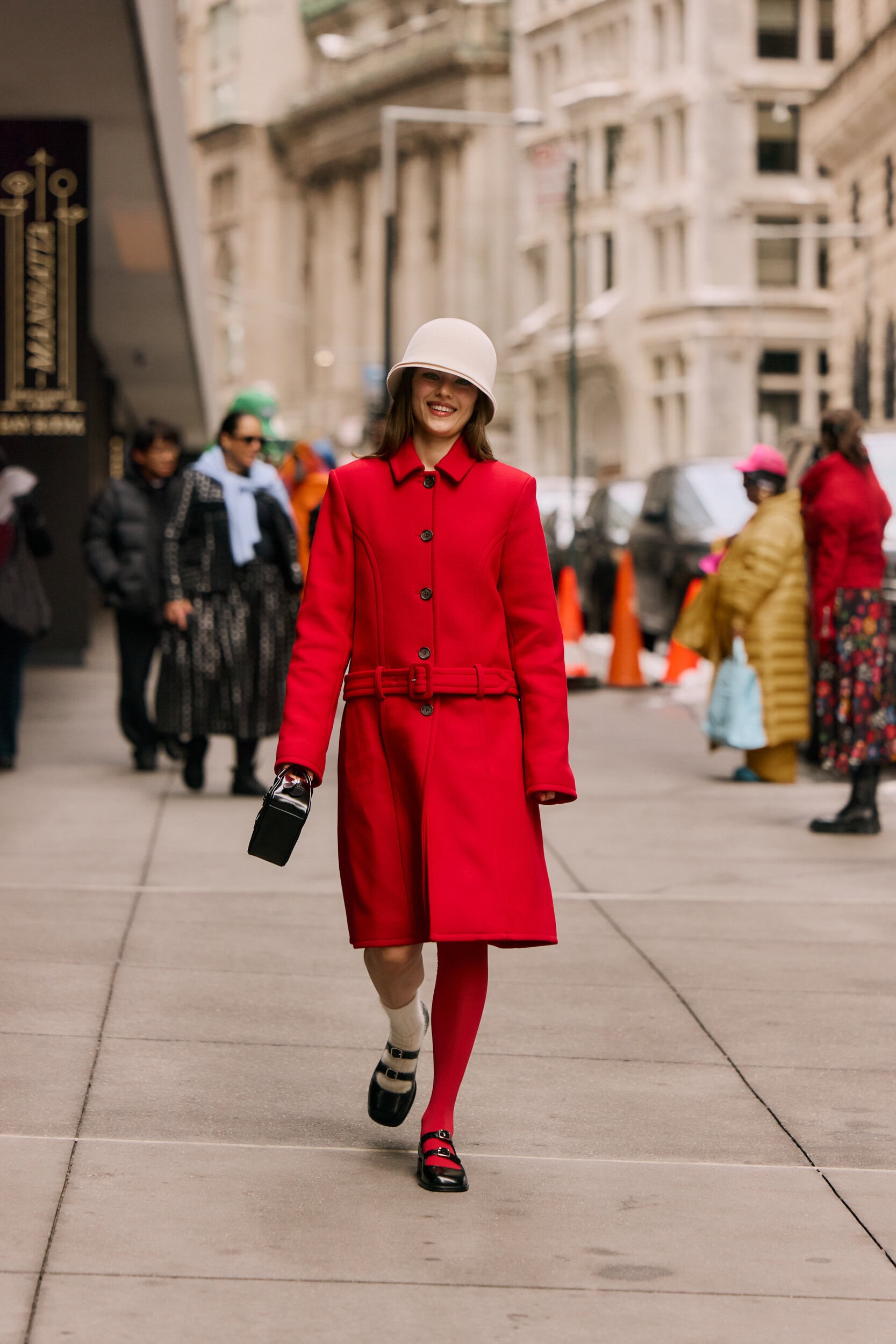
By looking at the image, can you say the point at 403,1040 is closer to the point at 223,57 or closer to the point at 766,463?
the point at 766,463

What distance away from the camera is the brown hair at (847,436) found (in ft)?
32.3

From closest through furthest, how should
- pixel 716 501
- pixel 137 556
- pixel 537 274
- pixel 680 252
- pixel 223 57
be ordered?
pixel 137 556 < pixel 716 501 < pixel 680 252 < pixel 537 274 < pixel 223 57

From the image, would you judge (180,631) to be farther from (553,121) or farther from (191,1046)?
(553,121)

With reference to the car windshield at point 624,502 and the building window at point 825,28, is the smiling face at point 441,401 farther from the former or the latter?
the building window at point 825,28

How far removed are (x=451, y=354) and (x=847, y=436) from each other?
18.7ft

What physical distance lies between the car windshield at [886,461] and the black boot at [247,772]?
174 inches

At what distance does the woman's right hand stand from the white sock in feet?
18.5

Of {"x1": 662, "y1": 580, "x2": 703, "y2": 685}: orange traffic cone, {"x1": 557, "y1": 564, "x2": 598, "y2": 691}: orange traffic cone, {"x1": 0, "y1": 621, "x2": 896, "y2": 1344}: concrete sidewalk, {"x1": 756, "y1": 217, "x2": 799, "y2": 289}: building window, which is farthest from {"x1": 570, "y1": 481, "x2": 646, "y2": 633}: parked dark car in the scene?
{"x1": 756, "y1": 217, "x2": 799, "y2": 289}: building window

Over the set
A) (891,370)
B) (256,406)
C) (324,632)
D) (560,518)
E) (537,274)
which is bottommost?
(324,632)

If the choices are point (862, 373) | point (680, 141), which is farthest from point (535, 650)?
point (680, 141)

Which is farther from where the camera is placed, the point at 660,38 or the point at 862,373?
the point at 660,38

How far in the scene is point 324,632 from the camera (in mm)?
4488

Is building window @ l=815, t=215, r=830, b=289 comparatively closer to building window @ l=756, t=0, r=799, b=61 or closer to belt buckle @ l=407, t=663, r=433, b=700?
building window @ l=756, t=0, r=799, b=61

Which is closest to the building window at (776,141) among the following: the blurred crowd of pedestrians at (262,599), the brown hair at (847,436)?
the blurred crowd of pedestrians at (262,599)
